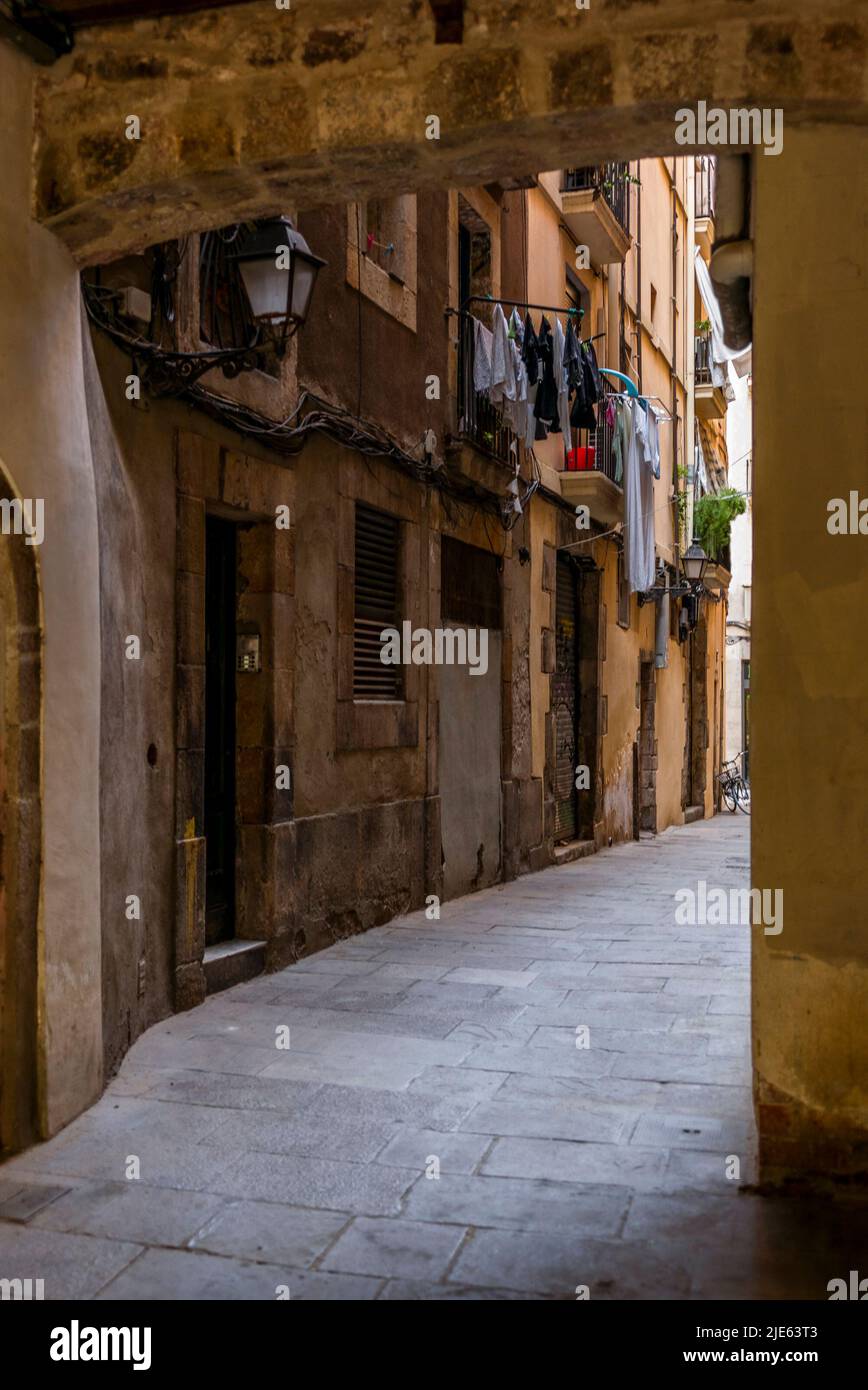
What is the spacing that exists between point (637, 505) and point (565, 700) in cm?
232

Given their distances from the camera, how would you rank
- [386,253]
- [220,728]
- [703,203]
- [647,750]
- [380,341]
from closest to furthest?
[220,728] < [380,341] < [386,253] < [647,750] < [703,203]

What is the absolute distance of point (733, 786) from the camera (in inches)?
1020

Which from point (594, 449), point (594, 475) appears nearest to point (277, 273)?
point (594, 475)

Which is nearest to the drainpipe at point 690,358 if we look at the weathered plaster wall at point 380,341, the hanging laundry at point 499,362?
the hanging laundry at point 499,362

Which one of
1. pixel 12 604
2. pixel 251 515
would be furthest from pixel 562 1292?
pixel 251 515

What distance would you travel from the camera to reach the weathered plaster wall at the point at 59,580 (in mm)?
4387

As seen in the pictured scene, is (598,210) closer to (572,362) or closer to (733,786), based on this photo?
(572,362)

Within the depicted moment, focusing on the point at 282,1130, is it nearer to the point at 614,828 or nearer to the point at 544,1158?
the point at 544,1158

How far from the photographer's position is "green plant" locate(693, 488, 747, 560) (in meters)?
22.2

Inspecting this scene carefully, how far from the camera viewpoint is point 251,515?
732cm

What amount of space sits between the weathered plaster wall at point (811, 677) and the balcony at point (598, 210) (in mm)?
9751

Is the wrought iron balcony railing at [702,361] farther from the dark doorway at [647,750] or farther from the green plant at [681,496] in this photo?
the dark doorway at [647,750]
